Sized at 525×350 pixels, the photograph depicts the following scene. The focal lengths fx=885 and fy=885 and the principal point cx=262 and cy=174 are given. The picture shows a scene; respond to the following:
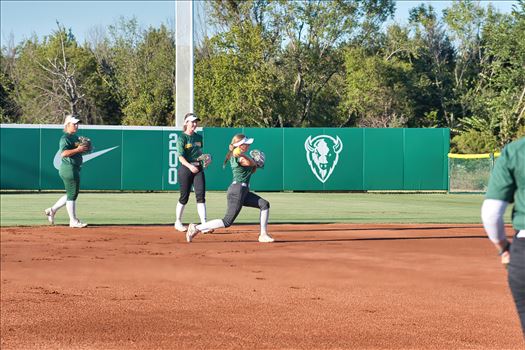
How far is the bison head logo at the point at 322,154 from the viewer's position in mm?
34812

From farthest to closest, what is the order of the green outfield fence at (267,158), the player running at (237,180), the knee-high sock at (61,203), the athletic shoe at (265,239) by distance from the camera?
the green outfield fence at (267,158), the knee-high sock at (61,203), the athletic shoe at (265,239), the player running at (237,180)

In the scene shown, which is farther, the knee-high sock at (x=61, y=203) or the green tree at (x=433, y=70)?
the green tree at (x=433, y=70)

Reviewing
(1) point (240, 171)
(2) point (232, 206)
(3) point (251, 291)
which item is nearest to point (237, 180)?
(1) point (240, 171)

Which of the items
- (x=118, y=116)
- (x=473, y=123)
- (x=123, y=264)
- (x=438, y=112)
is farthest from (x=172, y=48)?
(x=123, y=264)

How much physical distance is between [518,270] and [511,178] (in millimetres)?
487

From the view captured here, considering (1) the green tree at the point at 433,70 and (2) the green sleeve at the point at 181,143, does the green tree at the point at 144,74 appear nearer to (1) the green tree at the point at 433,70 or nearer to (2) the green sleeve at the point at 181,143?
(1) the green tree at the point at 433,70

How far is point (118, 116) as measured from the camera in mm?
69312

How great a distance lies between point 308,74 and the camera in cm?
5822

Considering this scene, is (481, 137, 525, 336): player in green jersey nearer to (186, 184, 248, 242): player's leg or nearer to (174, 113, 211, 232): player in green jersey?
(186, 184, 248, 242): player's leg

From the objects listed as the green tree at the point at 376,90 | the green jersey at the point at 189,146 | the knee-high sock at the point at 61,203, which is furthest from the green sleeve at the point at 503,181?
the green tree at the point at 376,90

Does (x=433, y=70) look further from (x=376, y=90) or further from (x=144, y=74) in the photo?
(x=144, y=74)

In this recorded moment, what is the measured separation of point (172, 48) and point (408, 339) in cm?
6215

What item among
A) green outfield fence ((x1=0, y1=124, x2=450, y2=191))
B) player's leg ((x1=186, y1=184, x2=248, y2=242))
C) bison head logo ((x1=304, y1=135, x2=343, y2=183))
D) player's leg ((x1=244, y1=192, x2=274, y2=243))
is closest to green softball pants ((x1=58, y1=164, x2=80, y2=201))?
player's leg ((x1=186, y1=184, x2=248, y2=242))

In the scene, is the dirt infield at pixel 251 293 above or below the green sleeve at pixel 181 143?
below
